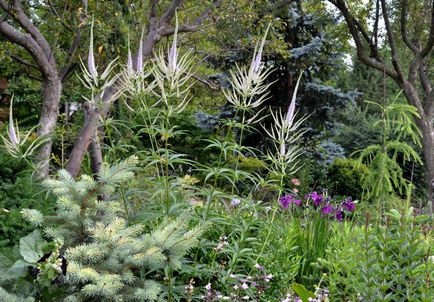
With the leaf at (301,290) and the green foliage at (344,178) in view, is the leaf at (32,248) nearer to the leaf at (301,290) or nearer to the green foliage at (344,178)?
the leaf at (301,290)

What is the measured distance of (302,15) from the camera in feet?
44.1

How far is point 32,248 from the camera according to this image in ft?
8.53

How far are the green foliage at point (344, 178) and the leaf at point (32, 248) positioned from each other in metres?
10.9

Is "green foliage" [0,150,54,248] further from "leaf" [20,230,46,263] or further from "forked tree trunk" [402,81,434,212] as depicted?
"forked tree trunk" [402,81,434,212]

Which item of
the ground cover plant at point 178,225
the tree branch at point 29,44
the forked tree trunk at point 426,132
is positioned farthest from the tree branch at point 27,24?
the forked tree trunk at point 426,132

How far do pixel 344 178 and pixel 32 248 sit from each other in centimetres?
1130

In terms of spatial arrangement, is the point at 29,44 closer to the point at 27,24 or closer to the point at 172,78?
the point at 27,24

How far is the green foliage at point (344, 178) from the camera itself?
13.1 metres

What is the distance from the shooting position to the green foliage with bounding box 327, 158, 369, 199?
13070mm

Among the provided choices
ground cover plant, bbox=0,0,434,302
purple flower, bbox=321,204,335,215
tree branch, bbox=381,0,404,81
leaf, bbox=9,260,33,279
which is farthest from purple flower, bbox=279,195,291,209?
tree branch, bbox=381,0,404,81

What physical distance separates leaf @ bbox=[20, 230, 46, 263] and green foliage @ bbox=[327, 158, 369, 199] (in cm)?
1093

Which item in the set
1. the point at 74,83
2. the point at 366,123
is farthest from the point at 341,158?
the point at 74,83

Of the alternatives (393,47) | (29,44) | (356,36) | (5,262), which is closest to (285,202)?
(5,262)

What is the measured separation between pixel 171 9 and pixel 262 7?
402 cm
